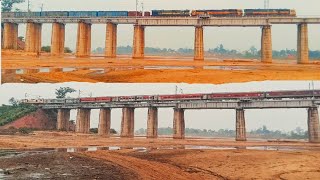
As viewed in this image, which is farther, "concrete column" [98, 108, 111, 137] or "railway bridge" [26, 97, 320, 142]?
"concrete column" [98, 108, 111, 137]

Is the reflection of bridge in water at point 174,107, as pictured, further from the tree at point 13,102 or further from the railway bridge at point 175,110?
the tree at point 13,102

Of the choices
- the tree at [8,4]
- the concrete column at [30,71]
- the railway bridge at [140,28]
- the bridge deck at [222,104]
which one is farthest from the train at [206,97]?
the concrete column at [30,71]

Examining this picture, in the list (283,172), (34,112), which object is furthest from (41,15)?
(283,172)

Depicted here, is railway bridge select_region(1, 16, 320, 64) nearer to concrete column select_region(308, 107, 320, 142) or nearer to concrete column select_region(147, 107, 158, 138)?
concrete column select_region(308, 107, 320, 142)

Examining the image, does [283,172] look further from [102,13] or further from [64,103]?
[64,103]

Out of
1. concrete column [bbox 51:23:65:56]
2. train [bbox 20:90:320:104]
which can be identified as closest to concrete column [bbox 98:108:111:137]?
train [bbox 20:90:320:104]

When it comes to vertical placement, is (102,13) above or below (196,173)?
above
